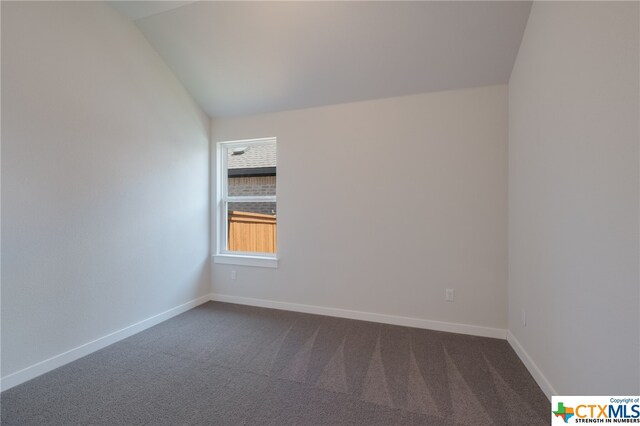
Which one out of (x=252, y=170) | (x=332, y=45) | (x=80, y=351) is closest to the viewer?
(x=80, y=351)

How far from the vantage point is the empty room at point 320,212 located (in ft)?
4.82

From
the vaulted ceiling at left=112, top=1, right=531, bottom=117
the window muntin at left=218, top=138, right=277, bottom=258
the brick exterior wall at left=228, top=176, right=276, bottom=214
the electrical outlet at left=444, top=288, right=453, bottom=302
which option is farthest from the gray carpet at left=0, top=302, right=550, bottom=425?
the vaulted ceiling at left=112, top=1, right=531, bottom=117

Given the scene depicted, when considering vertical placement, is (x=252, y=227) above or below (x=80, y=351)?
above

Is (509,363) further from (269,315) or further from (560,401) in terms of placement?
(269,315)

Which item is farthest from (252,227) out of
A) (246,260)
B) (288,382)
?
(288,382)

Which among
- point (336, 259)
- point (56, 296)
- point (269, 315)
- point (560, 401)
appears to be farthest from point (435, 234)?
point (56, 296)

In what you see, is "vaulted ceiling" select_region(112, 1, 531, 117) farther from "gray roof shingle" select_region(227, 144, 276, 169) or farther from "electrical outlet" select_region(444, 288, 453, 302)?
"electrical outlet" select_region(444, 288, 453, 302)

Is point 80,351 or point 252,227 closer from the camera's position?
point 80,351

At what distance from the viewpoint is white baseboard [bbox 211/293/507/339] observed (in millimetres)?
2633

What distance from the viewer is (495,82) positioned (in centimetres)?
255

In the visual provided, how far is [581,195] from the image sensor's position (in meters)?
1.42

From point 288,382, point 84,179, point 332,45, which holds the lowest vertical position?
point 288,382

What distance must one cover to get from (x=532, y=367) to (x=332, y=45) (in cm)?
307

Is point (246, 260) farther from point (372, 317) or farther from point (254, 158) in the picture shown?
point (372, 317)
